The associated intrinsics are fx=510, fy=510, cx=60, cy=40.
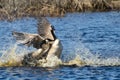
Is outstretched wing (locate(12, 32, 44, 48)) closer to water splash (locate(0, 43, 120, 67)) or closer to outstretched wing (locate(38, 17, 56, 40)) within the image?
outstretched wing (locate(38, 17, 56, 40))

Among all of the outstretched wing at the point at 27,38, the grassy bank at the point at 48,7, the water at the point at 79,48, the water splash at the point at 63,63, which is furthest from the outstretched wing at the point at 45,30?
the grassy bank at the point at 48,7

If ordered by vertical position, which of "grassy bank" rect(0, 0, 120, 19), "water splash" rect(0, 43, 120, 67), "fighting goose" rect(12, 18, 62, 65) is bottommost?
"grassy bank" rect(0, 0, 120, 19)

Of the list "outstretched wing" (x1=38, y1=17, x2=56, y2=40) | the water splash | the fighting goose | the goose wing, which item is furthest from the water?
"outstretched wing" (x1=38, y1=17, x2=56, y2=40)

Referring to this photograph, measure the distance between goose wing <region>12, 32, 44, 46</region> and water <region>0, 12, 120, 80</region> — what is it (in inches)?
39.0

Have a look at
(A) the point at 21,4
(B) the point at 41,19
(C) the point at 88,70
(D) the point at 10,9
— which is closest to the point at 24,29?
(D) the point at 10,9

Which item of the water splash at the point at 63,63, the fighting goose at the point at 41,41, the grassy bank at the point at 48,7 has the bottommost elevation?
the grassy bank at the point at 48,7

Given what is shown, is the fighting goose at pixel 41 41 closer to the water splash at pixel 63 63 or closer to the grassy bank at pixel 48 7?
the water splash at pixel 63 63

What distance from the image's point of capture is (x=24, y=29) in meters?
33.5

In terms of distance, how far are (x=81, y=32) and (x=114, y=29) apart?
254 cm

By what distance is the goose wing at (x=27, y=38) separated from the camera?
18.0 meters

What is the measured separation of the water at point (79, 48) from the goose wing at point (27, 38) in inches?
39.0

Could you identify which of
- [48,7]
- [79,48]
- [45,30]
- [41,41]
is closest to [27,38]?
[41,41]

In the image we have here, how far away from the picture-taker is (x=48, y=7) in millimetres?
45031

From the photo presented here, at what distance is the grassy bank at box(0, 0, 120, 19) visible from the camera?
4183cm
